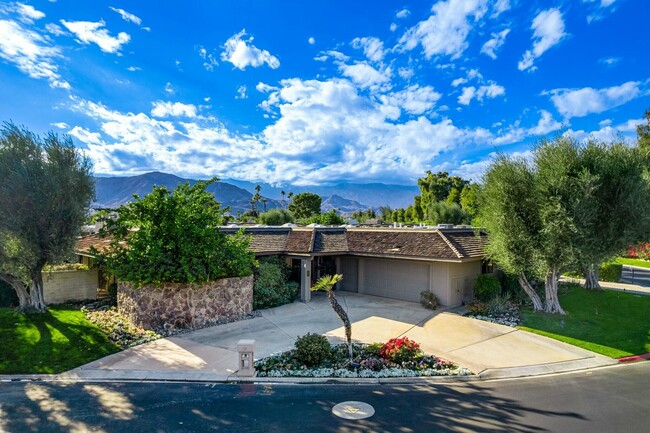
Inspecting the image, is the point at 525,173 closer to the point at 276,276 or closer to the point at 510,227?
the point at 510,227

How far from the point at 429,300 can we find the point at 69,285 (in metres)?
19.2

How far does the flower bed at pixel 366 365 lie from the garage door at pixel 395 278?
8233 millimetres

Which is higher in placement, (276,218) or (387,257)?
(276,218)

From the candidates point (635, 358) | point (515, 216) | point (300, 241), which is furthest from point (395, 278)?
point (635, 358)

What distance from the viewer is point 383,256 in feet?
65.2

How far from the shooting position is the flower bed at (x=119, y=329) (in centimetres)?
1338

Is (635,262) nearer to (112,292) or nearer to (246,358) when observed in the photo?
(246,358)

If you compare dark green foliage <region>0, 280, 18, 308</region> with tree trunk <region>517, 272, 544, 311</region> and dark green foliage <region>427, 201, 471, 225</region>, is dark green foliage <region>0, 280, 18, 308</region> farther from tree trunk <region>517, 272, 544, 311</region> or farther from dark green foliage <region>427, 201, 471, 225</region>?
dark green foliage <region>427, 201, 471, 225</region>

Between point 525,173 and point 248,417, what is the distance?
15.2m

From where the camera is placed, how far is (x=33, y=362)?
11375 mm

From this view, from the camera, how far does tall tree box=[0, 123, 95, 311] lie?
14.4 meters

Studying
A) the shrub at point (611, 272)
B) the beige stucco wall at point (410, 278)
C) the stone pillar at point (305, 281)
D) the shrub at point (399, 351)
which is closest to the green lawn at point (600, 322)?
the beige stucco wall at point (410, 278)

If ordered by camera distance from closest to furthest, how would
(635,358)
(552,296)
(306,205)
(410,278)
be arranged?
(635,358), (552,296), (410,278), (306,205)

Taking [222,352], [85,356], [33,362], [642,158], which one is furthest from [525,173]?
[33,362]
